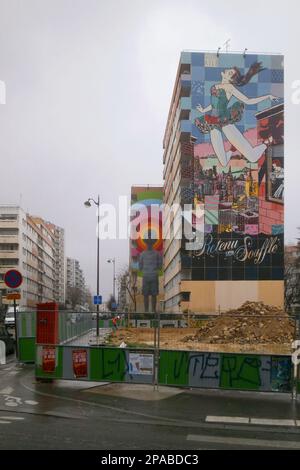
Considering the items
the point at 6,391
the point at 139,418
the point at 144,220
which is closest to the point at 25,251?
the point at 144,220

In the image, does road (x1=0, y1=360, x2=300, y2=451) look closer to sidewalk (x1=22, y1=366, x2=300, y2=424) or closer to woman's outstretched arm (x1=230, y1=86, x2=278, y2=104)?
sidewalk (x1=22, y1=366, x2=300, y2=424)

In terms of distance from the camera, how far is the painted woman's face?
77750mm

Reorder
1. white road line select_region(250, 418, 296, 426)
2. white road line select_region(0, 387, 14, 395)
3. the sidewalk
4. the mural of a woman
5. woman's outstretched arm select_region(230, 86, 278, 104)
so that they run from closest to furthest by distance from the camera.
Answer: white road line select_region(250, 418, 296, 426) → the sidewalk → white road line select_region(0, 387, 14, 395) → the mural of a woman → woman's outstretched arm select_region(230, 86, 278, 104)

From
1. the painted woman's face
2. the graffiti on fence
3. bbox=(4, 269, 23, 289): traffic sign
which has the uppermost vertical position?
the painted woman's face

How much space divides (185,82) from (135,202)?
51.8m

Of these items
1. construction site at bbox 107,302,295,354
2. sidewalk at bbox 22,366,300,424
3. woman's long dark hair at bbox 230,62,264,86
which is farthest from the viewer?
woman's long dark hair at bbox 230,62,264,86

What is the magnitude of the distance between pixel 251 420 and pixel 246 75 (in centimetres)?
7440

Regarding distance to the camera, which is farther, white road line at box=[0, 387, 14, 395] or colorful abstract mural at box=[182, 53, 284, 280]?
colorful abstract mural at box=[182, 53, 284, 280]

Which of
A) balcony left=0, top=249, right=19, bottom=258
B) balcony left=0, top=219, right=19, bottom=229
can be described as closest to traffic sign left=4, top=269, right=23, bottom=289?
balcony left=0, top=249, right=19, bottom=258

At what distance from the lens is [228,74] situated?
77875mm

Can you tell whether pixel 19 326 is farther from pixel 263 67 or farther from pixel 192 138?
pixel 263 67

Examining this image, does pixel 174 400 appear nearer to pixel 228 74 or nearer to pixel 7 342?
pixel 7 342

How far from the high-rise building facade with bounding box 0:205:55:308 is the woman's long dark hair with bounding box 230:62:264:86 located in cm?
5422

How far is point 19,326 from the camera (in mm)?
18828
